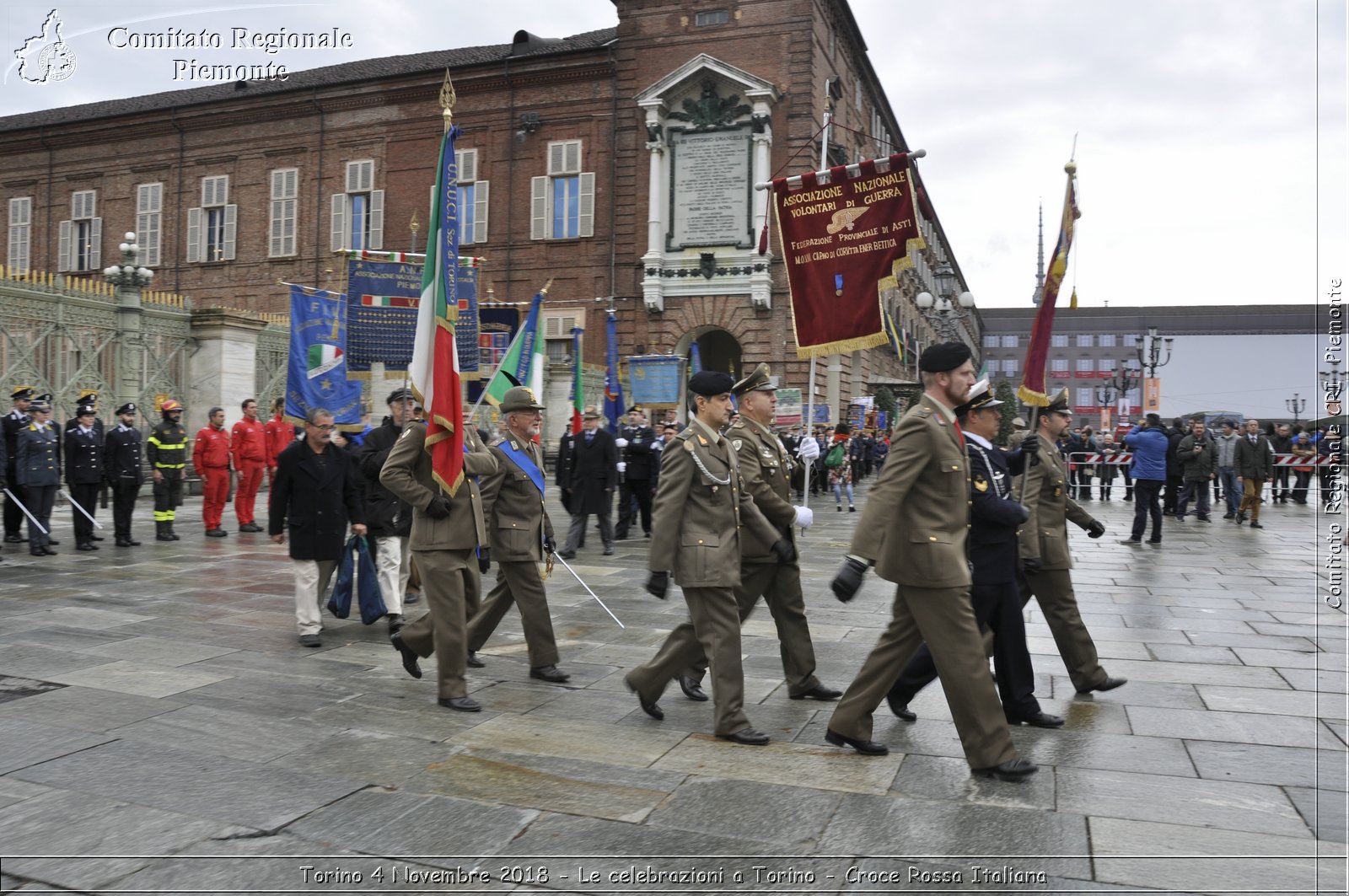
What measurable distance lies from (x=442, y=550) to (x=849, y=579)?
2547 millimetres

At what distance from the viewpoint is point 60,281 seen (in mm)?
16453

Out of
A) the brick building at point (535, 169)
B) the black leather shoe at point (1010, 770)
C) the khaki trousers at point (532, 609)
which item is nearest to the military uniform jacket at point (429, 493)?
the khaki trousers at point (532, 609)

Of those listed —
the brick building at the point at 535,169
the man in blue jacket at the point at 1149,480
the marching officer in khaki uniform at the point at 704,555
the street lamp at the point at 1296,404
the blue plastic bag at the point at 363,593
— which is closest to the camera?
the marching officer in khaki uniform at the point at 704,555

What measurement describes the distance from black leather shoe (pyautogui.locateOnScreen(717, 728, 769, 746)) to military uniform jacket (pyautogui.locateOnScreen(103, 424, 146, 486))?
1021 centimetres

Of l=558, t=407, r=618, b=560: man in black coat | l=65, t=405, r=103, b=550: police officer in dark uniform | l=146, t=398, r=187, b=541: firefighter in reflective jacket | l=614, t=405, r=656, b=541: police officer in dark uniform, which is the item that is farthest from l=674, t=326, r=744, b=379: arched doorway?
l=65, t=405, r=103, b=550: police officer in dark uniform

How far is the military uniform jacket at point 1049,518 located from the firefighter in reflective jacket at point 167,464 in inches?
433

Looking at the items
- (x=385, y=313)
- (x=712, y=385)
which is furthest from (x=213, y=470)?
(x=712, y=385)

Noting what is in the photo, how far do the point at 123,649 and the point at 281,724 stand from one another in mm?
2278

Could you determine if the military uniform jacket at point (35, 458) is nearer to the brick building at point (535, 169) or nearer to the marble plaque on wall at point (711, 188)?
the brick building at point (535, 169)

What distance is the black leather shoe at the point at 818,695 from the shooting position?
5.70 m

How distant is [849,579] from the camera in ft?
14.3

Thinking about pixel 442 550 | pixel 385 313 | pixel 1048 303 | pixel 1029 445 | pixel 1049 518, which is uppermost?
pixel 385 313

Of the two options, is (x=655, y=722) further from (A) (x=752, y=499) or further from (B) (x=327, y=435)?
(B) (x=327, y=435)

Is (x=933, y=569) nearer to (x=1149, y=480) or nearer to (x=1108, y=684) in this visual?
(x=1108, y=684)
